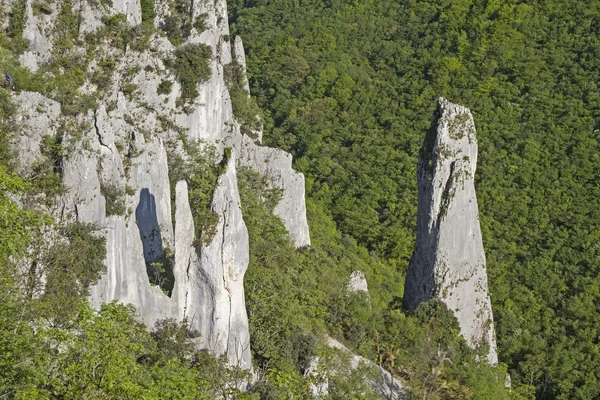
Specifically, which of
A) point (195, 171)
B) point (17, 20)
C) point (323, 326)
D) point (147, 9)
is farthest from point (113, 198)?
point (147, 9)

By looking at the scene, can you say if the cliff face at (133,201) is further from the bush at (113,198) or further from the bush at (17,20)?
the bush at (17,20)

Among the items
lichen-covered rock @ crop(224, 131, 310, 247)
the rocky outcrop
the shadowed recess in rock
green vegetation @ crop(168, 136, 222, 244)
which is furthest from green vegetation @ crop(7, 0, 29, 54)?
the rocky outcrop

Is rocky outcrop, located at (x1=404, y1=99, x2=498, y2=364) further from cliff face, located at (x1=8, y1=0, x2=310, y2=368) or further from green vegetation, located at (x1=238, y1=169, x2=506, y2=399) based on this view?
cliff face, located at (x1=8, y1=0, x2=310, y2=368)

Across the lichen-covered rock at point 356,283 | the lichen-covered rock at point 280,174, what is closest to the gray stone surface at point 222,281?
the lichen-covered rock at point 356,283

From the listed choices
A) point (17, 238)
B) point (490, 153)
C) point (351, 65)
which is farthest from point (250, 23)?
point (17, 238)

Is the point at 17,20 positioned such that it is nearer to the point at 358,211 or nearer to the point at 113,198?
the point at 113,198

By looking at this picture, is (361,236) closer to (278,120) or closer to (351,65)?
(278,120)

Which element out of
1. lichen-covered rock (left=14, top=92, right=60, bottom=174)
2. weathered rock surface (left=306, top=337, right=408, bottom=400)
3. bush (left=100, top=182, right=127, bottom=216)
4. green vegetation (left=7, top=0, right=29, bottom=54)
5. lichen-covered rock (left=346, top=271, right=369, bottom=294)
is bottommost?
lichen-covered rock (left=346, top=271, right=369, bottom=294)
